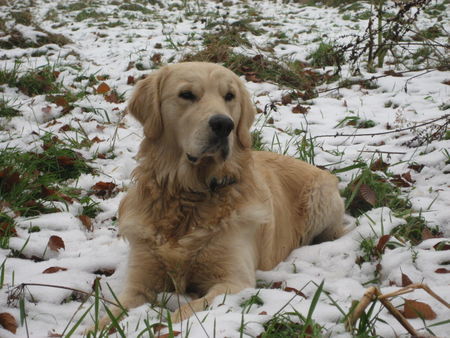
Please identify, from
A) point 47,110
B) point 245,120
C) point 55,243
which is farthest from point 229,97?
point 47,110

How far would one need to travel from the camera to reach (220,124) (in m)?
2.51

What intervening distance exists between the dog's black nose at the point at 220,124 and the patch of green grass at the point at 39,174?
1.49 metres


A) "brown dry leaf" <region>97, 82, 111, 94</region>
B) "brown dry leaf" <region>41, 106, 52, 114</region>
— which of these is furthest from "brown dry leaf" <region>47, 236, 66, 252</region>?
"brown dry leaf" <region>97, 82, 111, 94</region>

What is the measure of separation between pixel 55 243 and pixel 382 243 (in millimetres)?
2038

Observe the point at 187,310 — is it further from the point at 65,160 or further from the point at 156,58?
the point at 156,58

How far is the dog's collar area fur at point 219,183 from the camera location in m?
2.81

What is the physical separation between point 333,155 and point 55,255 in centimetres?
269

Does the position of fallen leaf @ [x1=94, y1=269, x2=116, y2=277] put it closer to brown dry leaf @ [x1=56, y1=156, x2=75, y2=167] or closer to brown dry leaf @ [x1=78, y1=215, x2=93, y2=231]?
brown dry leaf @ [x1=78, y1=215, x2=93, y2=231]

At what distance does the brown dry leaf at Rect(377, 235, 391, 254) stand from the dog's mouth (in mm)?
1057

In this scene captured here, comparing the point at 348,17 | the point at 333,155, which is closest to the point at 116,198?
the point at 333,155

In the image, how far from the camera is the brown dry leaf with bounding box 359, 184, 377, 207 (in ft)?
11.2

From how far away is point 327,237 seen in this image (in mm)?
3518

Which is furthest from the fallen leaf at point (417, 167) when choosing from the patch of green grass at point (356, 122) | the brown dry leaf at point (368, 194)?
the patch of green grass at point (356, 122)

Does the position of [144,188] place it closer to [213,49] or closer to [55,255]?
[55,255]
